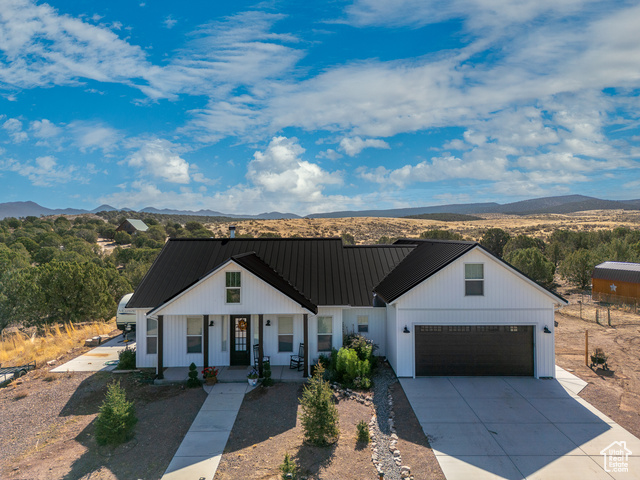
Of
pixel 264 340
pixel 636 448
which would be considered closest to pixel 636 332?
pixel 636 448

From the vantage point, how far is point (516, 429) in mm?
10609

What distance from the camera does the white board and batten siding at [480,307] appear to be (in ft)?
47.2

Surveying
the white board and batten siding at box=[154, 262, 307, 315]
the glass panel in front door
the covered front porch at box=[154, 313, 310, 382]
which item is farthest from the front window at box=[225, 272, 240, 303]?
the glass panel in front door

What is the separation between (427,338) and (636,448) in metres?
6.50

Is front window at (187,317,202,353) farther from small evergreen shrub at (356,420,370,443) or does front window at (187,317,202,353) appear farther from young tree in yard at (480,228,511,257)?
young tree in yard at (480,228,511,257)

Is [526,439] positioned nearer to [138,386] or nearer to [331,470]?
[331,470]

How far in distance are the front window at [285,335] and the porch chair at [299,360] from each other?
1.33ft

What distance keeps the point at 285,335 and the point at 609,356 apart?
14556 mm

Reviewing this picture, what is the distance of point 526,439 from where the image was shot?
33.1 feet

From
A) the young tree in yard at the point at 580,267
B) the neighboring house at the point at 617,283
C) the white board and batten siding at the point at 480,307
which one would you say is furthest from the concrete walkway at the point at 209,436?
the young tree in yard at the point at 580,267

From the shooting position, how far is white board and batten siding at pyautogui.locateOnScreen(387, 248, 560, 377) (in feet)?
47.2

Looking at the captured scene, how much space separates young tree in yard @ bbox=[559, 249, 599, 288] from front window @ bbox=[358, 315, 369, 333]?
28.4m

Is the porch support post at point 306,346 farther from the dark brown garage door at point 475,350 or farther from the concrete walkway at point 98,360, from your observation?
the concrete walkway at point 98,360

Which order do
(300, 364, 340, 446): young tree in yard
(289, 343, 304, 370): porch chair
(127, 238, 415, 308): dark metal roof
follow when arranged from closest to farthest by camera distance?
1. (300, 364, 340, 446): young tree in yard
2. (289, 343, 304, 370): porch chair
3. (127, 238, 415, 308): dark metal roof
